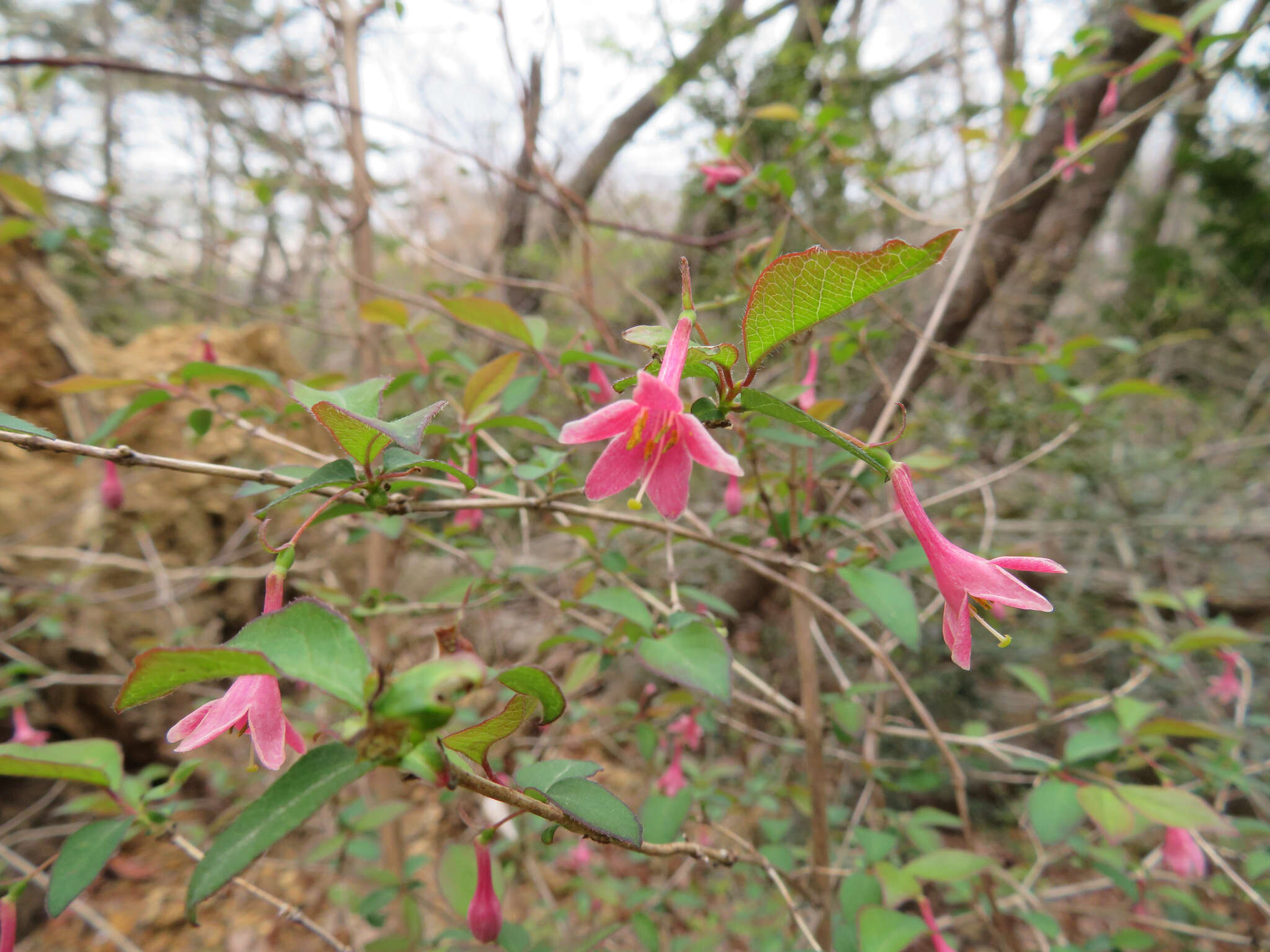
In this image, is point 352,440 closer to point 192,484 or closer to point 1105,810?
point 1105,810

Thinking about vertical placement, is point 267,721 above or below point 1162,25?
below

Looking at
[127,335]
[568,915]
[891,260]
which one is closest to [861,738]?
[568,915]

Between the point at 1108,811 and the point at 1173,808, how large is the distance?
88 mm

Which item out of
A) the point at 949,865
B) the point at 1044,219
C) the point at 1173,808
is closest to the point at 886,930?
the point at 949,865

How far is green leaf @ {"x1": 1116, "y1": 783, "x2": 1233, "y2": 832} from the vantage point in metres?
0.69

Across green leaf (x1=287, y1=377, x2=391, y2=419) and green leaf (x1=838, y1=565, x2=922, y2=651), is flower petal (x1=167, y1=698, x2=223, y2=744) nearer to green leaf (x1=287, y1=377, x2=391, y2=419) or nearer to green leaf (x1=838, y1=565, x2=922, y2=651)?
green leaf (x1=287, y1=377, x2=391, y2=419)

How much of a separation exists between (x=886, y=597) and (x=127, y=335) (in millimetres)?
3651

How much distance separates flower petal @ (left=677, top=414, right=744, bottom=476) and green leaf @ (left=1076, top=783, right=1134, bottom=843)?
70cm

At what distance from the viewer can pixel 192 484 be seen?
2008 mm

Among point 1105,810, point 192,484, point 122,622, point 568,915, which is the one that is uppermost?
point 1105,810

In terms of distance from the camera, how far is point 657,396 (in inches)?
14.9

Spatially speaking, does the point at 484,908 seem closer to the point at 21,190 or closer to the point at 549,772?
the point at 549,772

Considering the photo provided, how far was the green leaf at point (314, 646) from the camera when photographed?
0.31 m

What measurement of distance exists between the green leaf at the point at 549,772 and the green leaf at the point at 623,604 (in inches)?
6.5
